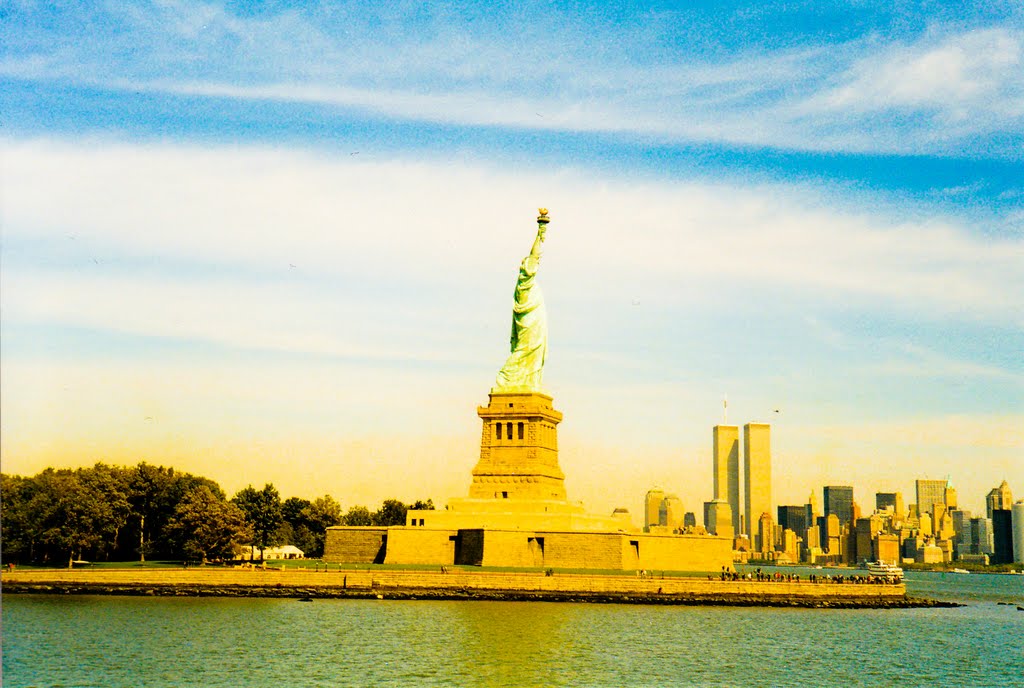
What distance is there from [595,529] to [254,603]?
67.4ft

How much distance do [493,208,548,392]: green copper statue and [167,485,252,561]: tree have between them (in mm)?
17436

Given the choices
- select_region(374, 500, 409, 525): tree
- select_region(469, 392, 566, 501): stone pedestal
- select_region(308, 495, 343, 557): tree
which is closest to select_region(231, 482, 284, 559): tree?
select_region(308, 495, 343, 557): tree

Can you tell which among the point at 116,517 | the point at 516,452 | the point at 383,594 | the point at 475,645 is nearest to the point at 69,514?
the point at 116,517

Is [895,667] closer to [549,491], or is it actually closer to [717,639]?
[717,639]

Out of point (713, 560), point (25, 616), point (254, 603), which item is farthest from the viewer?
point (713, 560)

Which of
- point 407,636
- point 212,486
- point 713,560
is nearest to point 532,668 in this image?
point 407,636

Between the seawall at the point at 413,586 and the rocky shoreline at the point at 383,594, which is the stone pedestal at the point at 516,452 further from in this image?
the rocky shoreline at the point at 383,594

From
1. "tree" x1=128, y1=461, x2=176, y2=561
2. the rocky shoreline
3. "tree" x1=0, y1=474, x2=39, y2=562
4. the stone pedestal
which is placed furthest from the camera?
"tree" x1=128, y1=461, x2=176, y2=561

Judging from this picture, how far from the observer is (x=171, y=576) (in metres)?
59.7

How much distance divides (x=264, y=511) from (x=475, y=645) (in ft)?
154

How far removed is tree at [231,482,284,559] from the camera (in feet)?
278

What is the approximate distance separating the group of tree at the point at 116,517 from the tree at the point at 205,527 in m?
0.06

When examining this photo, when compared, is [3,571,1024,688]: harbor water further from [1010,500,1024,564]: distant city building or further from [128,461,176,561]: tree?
[1010,500,1024,564]: distant city building

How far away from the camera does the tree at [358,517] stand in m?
93.3
